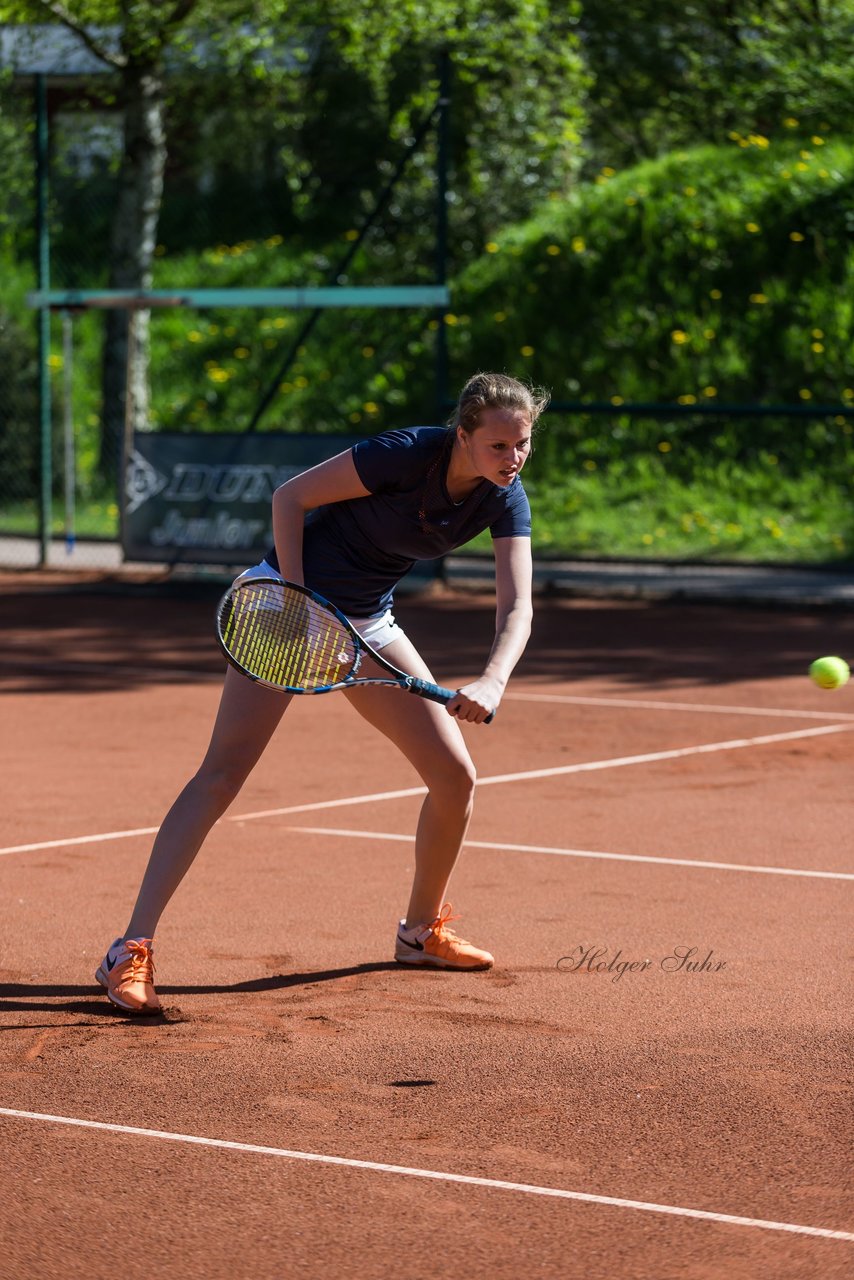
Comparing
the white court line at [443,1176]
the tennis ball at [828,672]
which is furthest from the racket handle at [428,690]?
the tennis ball at [828,672]

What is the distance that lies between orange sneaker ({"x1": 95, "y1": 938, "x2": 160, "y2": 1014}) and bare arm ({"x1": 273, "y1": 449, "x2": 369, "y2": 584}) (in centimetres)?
101

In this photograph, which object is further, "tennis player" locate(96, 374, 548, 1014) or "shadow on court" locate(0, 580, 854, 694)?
"shadow on court" locate(0, 580, 854, 694)

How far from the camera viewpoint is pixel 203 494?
50.3ft

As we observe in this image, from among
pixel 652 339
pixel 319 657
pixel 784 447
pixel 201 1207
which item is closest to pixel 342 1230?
pixel 201 1207

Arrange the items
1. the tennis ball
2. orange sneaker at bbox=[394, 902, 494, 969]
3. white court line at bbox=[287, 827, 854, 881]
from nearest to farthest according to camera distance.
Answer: orange sneaker at bbox=[394, 902, 494, 969], the tennis ball, white court line at bbox=[287, 827, 854, 881]

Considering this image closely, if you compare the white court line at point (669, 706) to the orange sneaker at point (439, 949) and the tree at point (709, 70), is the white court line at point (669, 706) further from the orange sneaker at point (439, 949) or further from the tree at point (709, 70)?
the tree at point (709, 70)

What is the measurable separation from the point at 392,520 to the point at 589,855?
7.04 ft

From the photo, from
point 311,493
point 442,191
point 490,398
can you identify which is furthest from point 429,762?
point 442,191

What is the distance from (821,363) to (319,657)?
15.0 meters

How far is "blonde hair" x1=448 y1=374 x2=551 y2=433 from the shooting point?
15.2ft

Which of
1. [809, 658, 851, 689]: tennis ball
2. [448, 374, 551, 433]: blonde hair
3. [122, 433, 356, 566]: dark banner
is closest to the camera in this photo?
[448, 374, 551, 433]: blonde hair

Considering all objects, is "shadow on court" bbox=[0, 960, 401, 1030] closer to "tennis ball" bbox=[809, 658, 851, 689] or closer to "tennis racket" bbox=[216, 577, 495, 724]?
"tennis racket" bbox=[216, 577, 495, 724]
